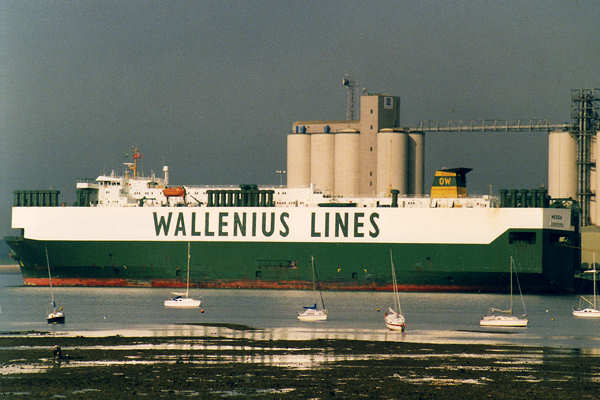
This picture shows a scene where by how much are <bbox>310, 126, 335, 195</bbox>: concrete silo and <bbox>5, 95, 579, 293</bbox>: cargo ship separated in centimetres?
1531

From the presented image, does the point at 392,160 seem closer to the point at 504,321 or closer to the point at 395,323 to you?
the point at 504,321

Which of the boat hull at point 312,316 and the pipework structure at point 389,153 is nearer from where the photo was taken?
the boat hull at point 312,316

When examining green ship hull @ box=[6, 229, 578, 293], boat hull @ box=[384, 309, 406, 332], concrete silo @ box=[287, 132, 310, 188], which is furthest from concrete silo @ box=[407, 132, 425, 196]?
boat hull @ box=[384, 309, 406, 332]

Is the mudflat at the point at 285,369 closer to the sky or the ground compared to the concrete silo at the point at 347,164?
closer to the ground

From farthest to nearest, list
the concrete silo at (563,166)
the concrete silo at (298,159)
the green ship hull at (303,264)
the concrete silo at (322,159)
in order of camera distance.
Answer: the concrete silo at (298,159) → the concrete silo at (322,159) → the concrete silo at (563,166) → the green ship hull at (303,264)

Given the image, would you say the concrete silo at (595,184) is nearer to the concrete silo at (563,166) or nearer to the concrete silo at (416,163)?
the concrete silo at (563,166)

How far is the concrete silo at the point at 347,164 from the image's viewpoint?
289ft

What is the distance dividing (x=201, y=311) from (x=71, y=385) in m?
24.3

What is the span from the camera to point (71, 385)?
29609 millimetres

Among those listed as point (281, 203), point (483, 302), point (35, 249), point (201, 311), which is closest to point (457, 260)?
point (483, 302)

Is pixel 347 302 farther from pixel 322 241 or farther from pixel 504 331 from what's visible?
pixel 504 331

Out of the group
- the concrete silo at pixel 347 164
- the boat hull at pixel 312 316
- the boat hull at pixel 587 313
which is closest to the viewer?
the boat hull at pixel 312 316

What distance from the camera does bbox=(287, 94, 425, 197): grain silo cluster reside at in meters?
86.4

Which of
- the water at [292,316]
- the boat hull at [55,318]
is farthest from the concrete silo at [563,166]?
the boat hull at [55,318]
